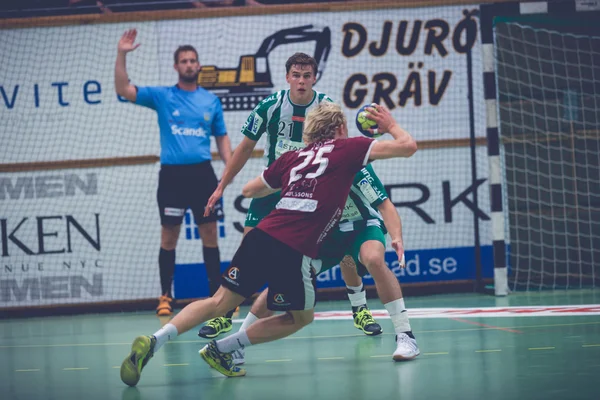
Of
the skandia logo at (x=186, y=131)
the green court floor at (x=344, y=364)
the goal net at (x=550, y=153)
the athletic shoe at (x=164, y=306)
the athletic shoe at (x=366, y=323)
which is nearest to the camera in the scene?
the green court floor at (x=344, y=364)

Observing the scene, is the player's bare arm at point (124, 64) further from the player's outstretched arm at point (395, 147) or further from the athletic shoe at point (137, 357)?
the athletic shoe at point (137, 357)

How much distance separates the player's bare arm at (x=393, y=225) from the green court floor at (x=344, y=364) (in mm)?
728

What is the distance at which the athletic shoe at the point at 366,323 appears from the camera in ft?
23.3

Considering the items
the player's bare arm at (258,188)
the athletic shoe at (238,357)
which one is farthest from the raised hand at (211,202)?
the player's bare arm at (258,188)

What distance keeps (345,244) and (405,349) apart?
89cm

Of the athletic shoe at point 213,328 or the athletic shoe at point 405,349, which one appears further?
the athletic shoe at point 213,328

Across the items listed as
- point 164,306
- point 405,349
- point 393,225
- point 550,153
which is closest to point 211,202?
point 393,225

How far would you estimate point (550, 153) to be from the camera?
10.4 metres

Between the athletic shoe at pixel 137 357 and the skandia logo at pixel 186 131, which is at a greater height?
the skandia logo at pixel 186 131

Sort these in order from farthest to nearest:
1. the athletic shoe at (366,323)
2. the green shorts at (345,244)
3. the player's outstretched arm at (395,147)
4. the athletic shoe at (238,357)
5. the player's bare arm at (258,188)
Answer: the athletic shoe at (366,323), the green shorts at (345,244), the athletic shoe at (238,357), the player's bare arm at (258,188), the player's outstretched arm at (395,147)

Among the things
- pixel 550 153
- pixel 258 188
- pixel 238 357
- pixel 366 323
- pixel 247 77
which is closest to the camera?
pixel 258 188

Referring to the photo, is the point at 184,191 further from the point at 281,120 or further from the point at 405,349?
the point at 405,349

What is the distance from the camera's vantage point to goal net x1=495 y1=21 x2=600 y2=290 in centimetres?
1039

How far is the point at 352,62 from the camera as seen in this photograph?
10.2m
